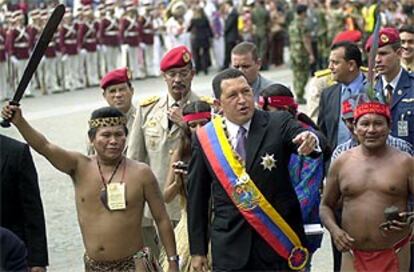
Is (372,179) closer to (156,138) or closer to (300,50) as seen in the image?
(156,138)

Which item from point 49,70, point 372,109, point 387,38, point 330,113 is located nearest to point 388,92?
point 387,38

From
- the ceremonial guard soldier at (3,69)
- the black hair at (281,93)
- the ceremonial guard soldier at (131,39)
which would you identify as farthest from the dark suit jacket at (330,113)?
the ceremonial guard soldier at (131,39)

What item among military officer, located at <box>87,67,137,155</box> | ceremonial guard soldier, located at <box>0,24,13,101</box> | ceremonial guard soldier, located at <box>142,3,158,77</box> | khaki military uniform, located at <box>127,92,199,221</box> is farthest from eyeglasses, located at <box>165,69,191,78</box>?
ceremonial guard soldier, located at <box>142,3,158,77</box>

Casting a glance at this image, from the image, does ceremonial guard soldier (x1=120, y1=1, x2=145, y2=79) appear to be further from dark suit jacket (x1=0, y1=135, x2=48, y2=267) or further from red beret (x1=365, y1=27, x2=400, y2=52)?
dark suit jacket (x1=0, y1=135, x2=48, y2=267)

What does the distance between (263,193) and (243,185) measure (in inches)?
5.0

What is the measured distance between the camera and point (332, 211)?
303 inches

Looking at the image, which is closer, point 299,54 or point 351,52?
point 351,52

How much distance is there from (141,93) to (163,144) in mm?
18093

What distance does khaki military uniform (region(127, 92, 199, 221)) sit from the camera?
9.20 meters

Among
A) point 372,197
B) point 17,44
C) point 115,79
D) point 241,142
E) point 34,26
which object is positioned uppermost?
point 115,79

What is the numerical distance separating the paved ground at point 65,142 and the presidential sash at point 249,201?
3170mm

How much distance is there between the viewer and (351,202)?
759 cm

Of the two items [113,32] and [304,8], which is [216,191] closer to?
[304,8]

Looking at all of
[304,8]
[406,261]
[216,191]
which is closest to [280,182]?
[216,191]
